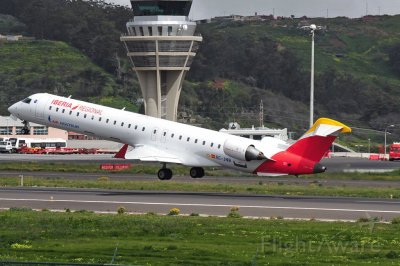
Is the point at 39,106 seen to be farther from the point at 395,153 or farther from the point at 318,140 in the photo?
the point at 395,153

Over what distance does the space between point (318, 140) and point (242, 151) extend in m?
5.48

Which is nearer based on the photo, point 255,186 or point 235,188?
point 235,188

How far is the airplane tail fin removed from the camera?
6512 centimetres

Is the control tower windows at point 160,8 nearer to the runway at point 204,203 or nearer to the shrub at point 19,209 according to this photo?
the runway at point 204,203

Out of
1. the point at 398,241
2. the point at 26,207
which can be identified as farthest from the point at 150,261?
the point at 26,207

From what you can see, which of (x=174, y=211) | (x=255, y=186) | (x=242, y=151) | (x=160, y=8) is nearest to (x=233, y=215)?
(x=174, y=211)

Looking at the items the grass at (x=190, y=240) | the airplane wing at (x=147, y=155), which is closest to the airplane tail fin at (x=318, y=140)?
the airplane wing at (x=147, y=155)

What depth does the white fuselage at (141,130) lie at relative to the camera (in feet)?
233

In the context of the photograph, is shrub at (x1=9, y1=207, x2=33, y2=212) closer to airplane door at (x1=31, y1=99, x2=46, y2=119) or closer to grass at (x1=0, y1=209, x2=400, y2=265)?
grass at (x1=0, y1=209, x2=400, y2=265)

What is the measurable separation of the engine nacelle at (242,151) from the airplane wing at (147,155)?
4.28 meters

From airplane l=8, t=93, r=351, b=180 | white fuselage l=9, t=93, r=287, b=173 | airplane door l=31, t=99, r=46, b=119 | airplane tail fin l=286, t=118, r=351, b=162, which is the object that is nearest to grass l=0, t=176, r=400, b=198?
airplane l=8, t=93, r=351, b=180

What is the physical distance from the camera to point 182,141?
7269cm

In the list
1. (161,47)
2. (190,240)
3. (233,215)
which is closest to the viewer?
(190,240)

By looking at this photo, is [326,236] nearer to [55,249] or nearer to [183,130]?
[55,249]
